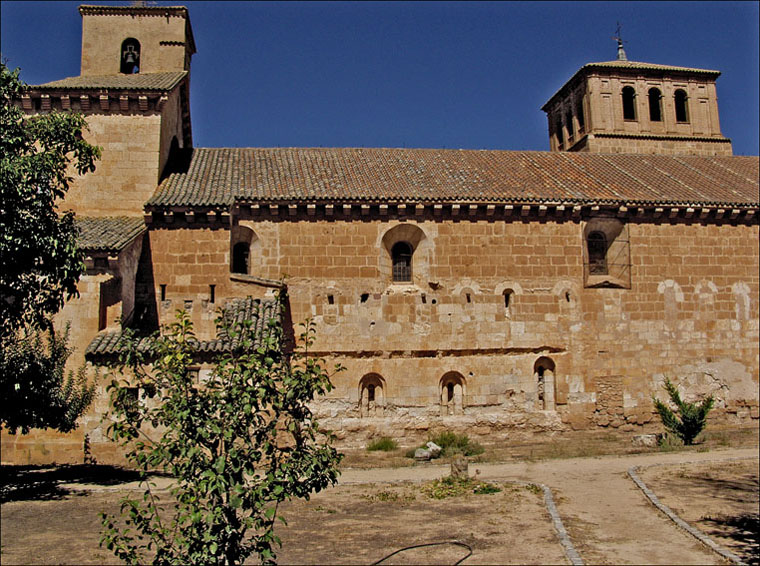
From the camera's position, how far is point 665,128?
93.5 ft

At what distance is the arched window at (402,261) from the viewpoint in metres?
21.0

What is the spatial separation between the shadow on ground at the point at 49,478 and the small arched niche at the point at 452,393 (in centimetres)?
902

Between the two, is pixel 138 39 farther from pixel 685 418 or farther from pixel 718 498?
pixel 718 498

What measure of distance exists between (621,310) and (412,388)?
7.16 m

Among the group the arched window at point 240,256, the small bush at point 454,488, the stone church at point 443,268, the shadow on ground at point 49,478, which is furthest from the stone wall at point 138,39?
the small bush at point 454,488

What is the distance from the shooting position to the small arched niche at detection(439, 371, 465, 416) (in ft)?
66.3

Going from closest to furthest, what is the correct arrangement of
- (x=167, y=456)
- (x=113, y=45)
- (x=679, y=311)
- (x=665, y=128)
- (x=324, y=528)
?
(x=167, y=456), (x=324, y=528), (x=679, y=311), (x=113, y=45), (x=665, y=128)

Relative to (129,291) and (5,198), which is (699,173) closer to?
(129,291)

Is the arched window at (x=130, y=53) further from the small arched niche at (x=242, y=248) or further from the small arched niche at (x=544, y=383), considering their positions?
the small arched niche at (x=544, y=383)

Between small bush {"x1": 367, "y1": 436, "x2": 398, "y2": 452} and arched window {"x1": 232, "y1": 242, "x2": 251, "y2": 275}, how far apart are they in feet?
20.8

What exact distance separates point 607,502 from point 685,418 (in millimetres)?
7664

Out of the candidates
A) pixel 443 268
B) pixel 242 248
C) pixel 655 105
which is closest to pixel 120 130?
pixel 242 248

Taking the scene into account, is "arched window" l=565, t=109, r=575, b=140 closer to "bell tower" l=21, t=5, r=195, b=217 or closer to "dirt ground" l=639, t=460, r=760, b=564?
"bell tower" l=21, t=5, r=195, b=217

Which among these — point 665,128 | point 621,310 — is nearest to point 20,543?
point 621,310
